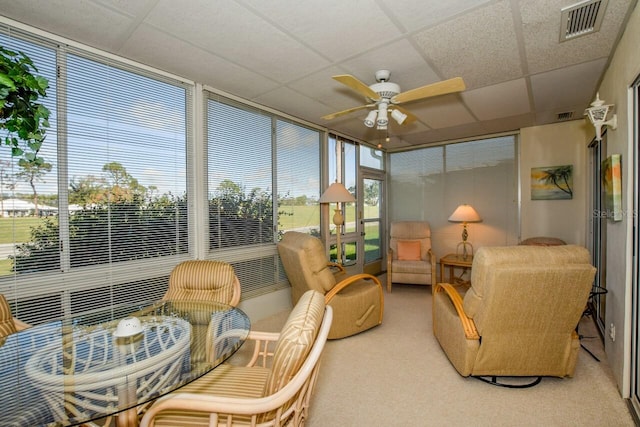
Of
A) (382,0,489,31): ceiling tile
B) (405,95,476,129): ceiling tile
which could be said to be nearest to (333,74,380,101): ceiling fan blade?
(382,0,489,31): ceiling tile

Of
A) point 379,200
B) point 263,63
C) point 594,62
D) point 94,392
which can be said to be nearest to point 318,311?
point 94,392

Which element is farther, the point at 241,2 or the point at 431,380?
the point at 431,380

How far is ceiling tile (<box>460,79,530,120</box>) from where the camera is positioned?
3027 mm

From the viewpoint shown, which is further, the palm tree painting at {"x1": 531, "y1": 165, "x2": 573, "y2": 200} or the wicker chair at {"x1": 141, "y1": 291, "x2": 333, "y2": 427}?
the palm tree painting at {"x1": 531, "y1": 165, "x2": 573, "y2": 200}

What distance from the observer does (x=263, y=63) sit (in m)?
2.54

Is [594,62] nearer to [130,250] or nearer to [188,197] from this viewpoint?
[188,197]

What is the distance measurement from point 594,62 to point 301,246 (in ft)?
9.93

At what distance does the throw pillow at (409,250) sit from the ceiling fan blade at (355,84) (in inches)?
119

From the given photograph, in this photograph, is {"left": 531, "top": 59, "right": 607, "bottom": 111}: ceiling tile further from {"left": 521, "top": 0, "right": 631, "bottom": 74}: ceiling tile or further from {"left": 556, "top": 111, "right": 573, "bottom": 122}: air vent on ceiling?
{"left": 556, "top": 111, "right": 573, "bottom": 122}: air vent on ceiling

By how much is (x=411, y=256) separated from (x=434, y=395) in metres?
3.01

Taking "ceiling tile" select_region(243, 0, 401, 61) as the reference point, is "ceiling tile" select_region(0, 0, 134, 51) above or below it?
above

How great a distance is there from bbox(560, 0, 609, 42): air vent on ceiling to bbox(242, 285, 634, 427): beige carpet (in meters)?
2.52

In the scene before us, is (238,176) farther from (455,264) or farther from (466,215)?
(466,215)

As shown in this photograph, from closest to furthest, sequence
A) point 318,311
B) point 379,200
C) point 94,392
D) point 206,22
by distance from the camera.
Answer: point 94,392 < point 318,311 < point 206,22 < point 379,200
